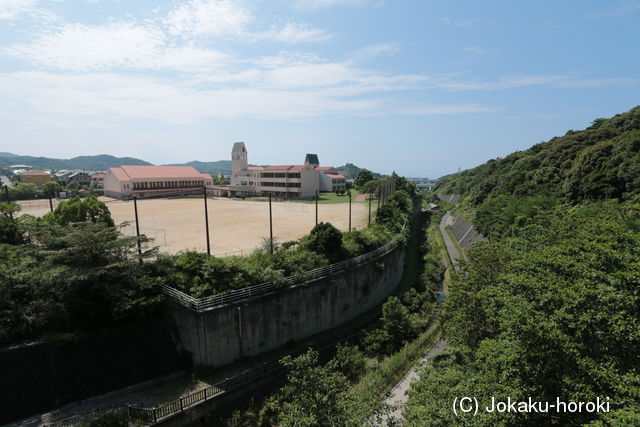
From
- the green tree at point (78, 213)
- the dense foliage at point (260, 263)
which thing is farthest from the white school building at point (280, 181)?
the green tree at point (78, 213)

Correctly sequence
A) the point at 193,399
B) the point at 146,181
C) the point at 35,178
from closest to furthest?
the point at 193,399 → the point at 146,181 → the point at 35,178

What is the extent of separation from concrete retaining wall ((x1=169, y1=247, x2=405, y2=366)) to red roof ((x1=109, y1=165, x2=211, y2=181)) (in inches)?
2700

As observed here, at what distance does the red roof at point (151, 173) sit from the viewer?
7438cm

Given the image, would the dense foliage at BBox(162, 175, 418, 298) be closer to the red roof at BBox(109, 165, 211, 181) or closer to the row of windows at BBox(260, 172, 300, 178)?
the row of windows at BBox(260, 172, 300, 178)

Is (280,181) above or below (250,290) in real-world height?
above

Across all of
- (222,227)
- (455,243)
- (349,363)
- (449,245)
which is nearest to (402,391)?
(349,363)

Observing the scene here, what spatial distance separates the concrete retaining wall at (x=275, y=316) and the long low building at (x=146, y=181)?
57007mm

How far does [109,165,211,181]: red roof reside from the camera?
74.4 meters

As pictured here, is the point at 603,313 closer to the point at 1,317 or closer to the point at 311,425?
the point at 311,425

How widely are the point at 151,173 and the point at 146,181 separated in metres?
3.39

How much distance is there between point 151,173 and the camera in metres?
77.8

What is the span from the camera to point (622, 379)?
783 centimetres

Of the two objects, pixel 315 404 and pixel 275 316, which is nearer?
pixel 315 404

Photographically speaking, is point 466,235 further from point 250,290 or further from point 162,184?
point 162,184
